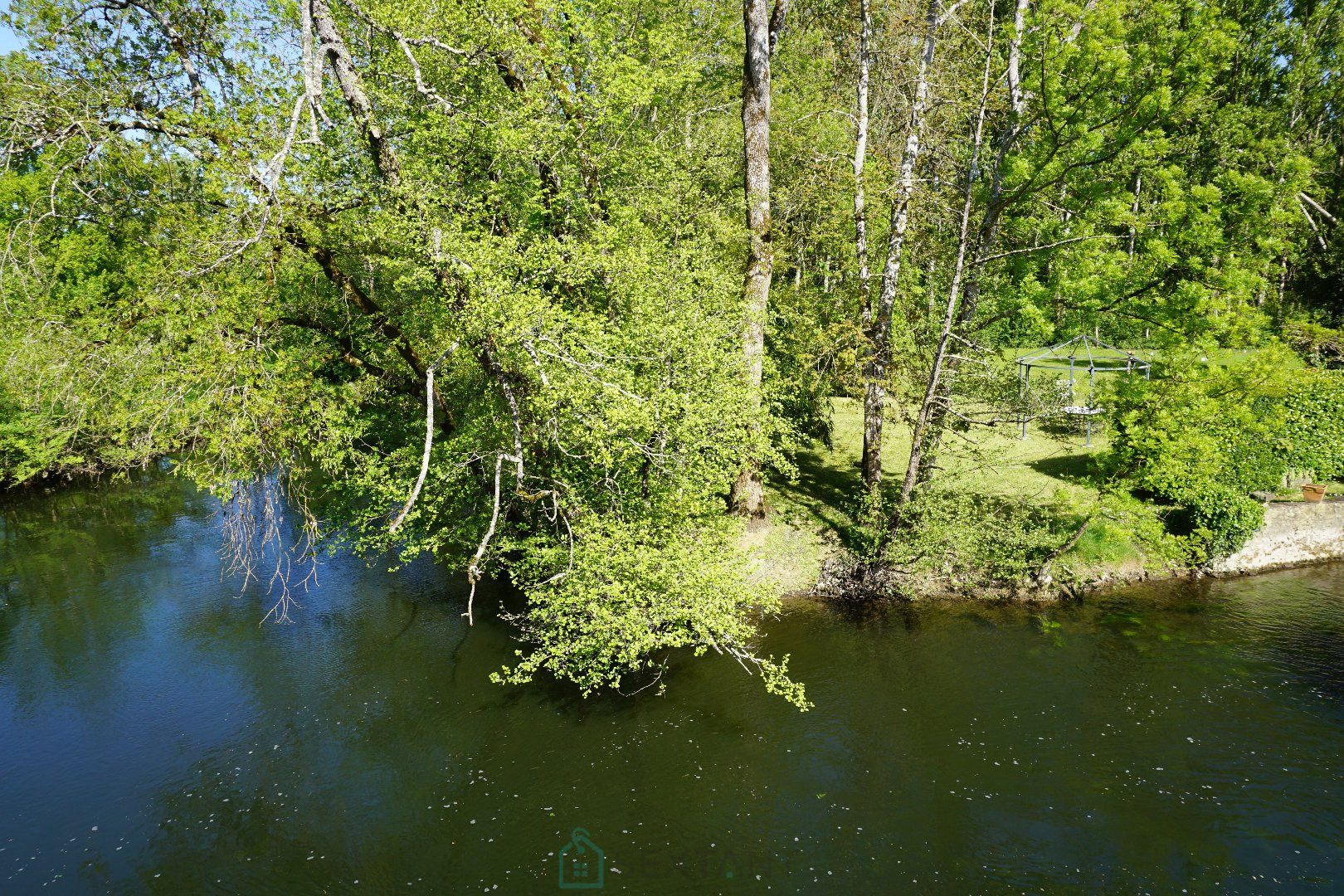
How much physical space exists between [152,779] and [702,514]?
9.57 meters

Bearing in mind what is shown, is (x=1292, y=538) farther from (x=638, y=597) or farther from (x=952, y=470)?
(x=638, y=597)

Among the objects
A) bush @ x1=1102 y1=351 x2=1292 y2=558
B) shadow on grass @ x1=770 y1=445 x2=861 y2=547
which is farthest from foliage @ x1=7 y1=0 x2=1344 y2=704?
shadow on grass @ x1=770 y1=445 x2=861 y2=547

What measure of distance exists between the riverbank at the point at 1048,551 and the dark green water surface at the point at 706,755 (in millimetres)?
651

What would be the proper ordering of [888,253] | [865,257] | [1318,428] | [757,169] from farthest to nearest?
1. [865,257]
2. [1318,428]
3. [888,253]
4. [757,169]

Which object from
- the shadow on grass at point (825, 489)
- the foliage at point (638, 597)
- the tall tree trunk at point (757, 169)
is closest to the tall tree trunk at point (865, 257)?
the shadow on grass at point (825, 489)

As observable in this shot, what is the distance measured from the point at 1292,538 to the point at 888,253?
11.5 m

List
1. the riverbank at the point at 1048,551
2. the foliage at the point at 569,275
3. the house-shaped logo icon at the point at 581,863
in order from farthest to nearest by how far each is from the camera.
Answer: the riverbank at the point at 1048,551 < the foliage at the point at 569,275 < the house-shaped logo icon at the point at 581,863

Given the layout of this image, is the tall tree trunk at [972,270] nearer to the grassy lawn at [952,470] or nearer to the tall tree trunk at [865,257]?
the grassy lawn at [952,470]

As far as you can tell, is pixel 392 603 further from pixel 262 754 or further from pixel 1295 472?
pixel 1295 472

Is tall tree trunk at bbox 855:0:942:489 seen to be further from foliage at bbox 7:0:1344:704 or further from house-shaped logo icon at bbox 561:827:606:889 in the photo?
house-shaped logo icon at bbox 561:827:606:889

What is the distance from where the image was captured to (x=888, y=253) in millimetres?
16891

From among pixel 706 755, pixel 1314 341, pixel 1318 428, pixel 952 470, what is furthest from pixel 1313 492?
pixel 706 755

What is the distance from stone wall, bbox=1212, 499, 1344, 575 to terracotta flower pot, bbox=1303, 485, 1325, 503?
15 cm

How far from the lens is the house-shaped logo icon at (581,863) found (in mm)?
9023
